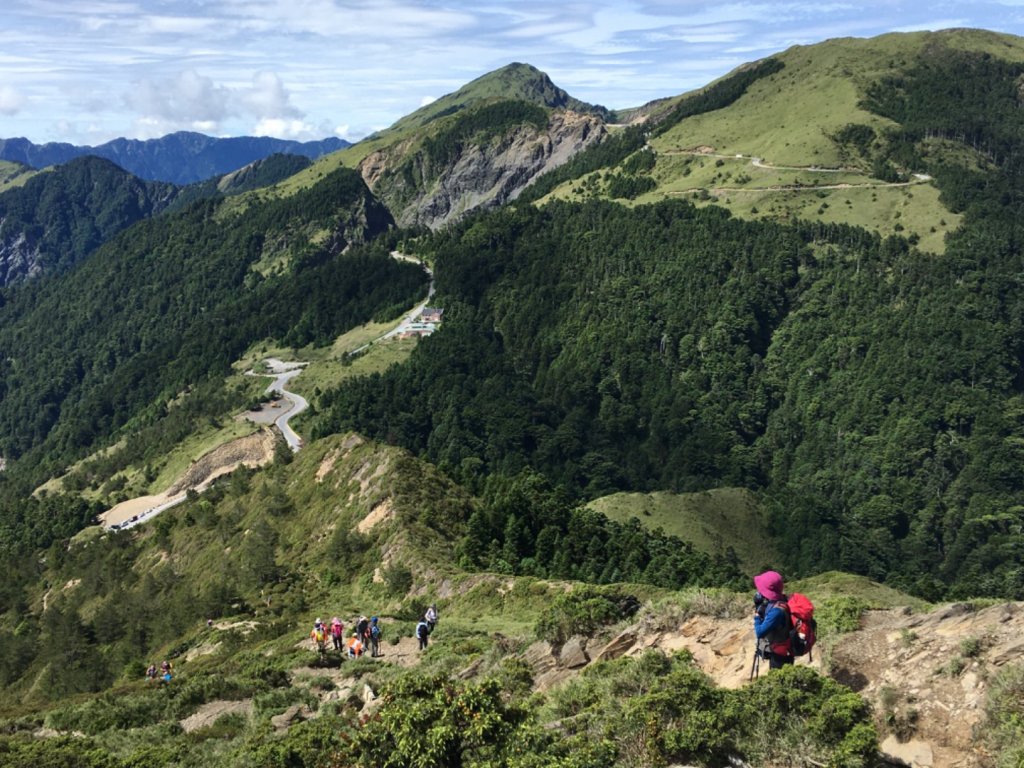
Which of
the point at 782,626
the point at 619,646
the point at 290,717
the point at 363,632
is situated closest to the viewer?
the point at 782,626

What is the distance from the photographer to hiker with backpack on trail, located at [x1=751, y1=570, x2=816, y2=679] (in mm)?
17891

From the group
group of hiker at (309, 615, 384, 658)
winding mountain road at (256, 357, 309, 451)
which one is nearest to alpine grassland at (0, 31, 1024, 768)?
group of hiker at (309, 615, 384, 658)

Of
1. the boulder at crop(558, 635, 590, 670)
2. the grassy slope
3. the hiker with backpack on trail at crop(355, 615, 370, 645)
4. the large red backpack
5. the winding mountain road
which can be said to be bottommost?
the grassy slope

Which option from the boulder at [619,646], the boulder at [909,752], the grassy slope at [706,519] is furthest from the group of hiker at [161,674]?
the grassy slope at [706,519]

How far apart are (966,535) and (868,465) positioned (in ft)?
80.9

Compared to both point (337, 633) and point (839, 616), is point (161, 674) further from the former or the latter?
point (839, 616)

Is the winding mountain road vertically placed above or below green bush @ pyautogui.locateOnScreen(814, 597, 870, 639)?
below

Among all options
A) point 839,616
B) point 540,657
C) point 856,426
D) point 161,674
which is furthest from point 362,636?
point 856,426

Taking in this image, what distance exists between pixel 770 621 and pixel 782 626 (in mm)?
492

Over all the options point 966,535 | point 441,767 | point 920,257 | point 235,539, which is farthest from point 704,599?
point 920,257

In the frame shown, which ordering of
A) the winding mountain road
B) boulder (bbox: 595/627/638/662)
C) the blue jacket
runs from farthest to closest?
the winding mountain road → boulder (bbox: 595/627/638/662) → the blue jacket

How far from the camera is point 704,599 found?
1071 inches

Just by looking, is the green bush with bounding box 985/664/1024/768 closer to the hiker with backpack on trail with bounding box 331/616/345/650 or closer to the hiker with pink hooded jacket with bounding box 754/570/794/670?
the hiker with pink hooded jacket with bounding box 754/570/794/670

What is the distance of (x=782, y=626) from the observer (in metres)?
18.2
